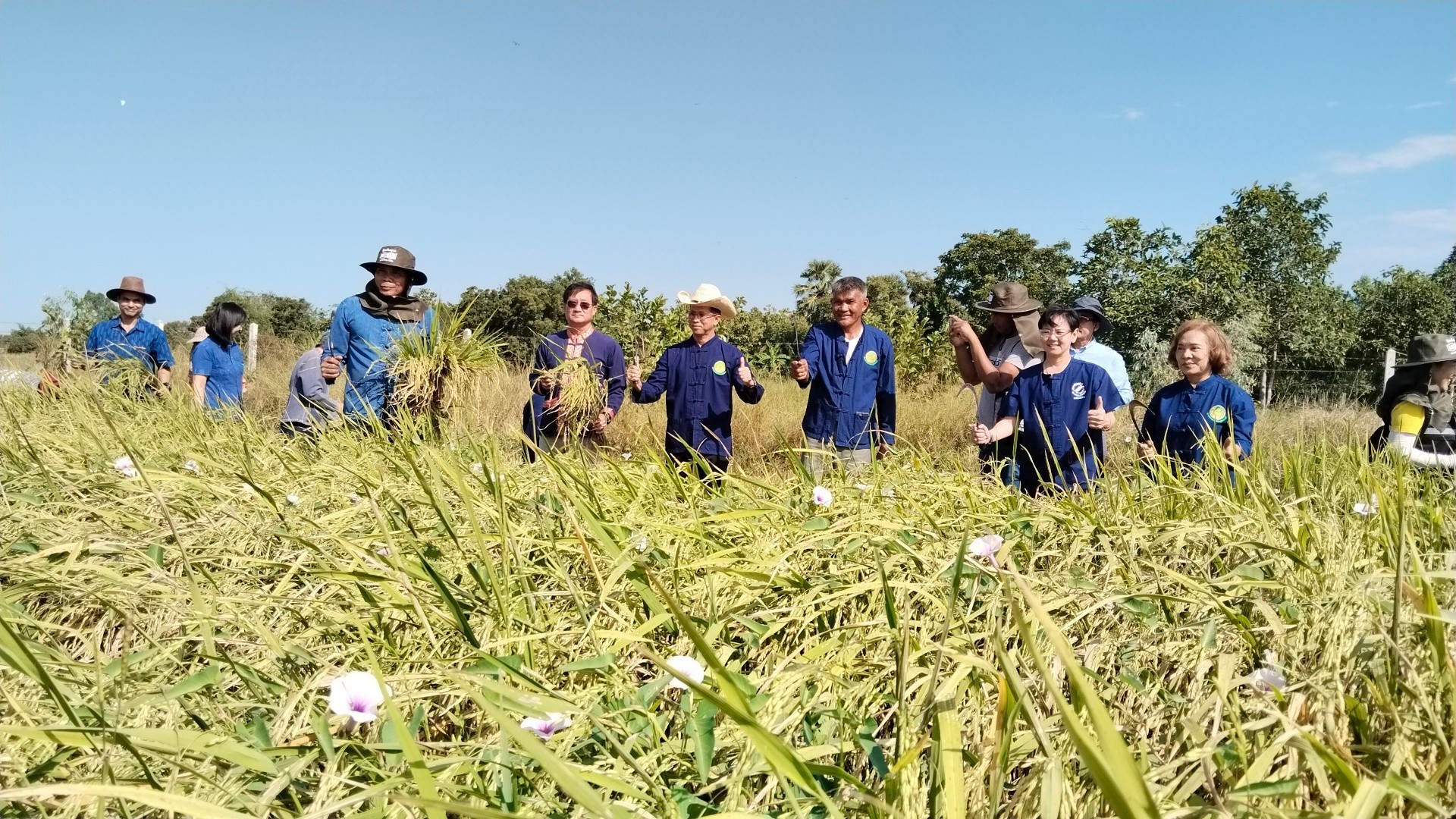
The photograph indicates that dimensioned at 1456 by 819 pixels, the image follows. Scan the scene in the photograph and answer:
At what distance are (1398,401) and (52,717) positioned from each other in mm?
4462

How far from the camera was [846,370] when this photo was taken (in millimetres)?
4398

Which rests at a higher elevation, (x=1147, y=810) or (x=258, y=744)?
(x=1147, y=810)

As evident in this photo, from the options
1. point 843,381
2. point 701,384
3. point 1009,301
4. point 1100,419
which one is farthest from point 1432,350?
point 701,384

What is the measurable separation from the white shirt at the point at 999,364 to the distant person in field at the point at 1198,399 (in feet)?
2.46

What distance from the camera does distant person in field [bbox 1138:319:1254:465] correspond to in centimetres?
336

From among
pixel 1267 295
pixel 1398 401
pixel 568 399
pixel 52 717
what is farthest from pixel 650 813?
pixel 1267 295

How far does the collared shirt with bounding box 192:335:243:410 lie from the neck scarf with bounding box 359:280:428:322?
1624mm

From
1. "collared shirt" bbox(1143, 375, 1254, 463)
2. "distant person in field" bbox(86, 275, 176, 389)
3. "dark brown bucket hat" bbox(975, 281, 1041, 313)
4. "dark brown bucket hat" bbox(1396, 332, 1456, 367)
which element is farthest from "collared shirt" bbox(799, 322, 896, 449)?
"distant person in field" bbox(86, 275, 176, 389)

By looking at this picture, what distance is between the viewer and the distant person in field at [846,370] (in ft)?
14.4

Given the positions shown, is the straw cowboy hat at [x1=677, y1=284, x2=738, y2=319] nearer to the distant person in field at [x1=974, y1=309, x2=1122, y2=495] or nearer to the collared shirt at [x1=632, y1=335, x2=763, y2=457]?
the collared shirt at [x1=632, y1=335, x2=763, y2=457]

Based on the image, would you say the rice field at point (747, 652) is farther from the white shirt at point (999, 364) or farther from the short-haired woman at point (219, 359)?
the short-haired woman at point (219, 359)

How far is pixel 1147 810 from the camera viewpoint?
625mm

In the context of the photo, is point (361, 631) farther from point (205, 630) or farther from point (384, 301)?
point (384, 301)

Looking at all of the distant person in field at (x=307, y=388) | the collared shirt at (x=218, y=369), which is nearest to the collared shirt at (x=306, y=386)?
the distant person in field at (x=307, y=388)
